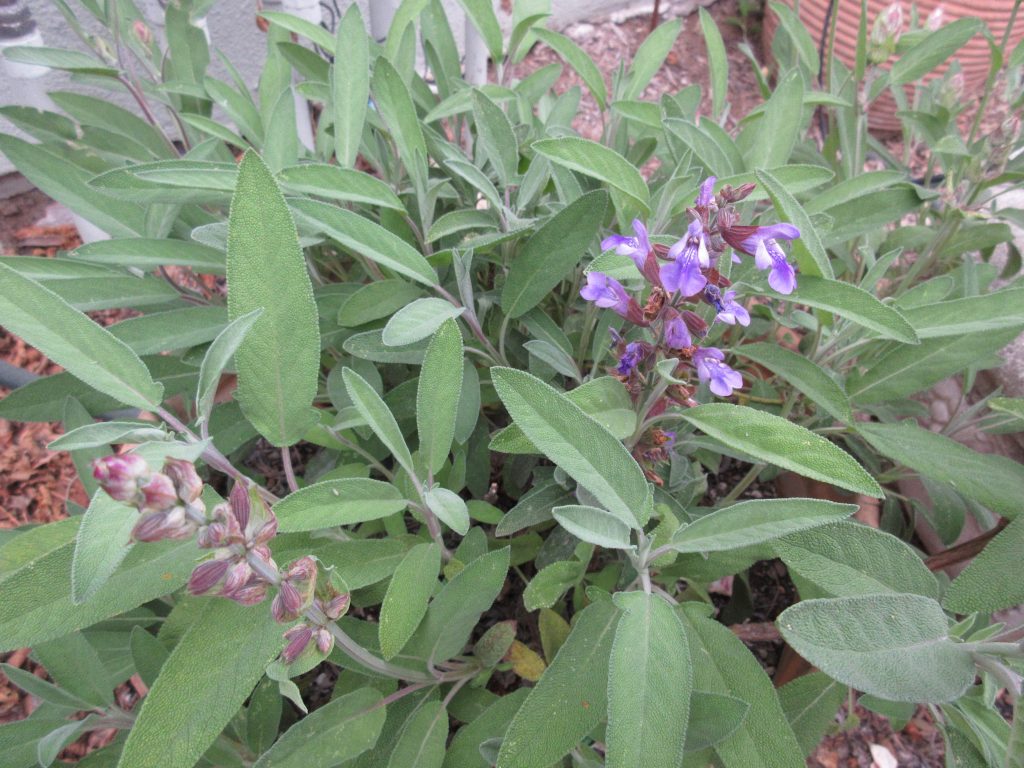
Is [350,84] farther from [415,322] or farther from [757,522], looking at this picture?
[757,522]

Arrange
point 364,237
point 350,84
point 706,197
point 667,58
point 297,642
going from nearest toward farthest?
Result: point 297,642, point 706,197, point 364,237, point 350,84, point 667,58

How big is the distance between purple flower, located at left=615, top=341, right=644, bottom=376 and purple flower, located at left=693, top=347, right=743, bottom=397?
5cm

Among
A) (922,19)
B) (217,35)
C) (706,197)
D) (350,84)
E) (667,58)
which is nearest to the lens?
(706,197)

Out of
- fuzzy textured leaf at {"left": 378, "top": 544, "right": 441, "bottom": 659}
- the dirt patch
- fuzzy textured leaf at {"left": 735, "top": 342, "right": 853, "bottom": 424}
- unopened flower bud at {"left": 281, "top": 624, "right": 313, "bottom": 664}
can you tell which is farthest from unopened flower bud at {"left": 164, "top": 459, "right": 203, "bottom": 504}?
the dirt patch

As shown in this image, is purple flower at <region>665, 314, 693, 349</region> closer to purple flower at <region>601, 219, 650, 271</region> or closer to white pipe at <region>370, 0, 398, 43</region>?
purple flower at <region>601, 219, 650, 271</region>

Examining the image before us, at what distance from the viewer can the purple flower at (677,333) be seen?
64 cm

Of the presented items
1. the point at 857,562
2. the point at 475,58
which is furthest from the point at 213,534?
the point at 475,58

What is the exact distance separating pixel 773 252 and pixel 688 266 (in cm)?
10

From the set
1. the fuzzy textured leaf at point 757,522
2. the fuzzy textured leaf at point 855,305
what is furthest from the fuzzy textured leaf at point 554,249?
the fuzzy textured leaf at point 757,522

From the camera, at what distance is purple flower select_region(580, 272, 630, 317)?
2.23 feet

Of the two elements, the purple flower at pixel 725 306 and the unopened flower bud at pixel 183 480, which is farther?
the purple flower at pixel 725 306

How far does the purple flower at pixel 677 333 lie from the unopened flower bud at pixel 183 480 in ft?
1.35

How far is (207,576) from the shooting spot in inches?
17.9

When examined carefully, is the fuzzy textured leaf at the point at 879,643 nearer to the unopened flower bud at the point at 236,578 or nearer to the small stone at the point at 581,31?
the unopened flower bud at the point at 236,578
